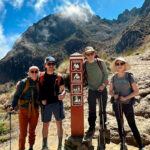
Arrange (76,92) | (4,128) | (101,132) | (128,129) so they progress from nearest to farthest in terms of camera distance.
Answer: (76,92) < (101,132) < (128,129) < (4,128)

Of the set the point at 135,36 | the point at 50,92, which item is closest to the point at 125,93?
the point at 50,92

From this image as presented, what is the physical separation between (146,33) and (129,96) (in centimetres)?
14004

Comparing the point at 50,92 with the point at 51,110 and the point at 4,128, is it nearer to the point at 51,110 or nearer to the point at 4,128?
the point at 51,110

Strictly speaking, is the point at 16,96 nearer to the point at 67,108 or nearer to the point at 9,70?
the point at 67,108

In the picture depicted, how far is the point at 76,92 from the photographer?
17.6ft

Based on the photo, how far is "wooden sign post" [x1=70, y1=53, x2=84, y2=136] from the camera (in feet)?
17.1

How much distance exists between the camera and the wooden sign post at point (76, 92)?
5.23 meters

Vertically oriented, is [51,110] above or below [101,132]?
above

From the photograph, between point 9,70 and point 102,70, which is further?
point 9,70

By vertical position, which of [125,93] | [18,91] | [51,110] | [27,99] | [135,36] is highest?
[135,36]

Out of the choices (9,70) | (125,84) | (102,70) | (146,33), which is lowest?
(125,84)

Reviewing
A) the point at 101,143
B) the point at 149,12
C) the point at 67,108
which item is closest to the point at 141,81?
the point at 67,108

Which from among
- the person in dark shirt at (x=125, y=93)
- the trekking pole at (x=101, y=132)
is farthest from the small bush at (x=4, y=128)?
the person in dark shirt at (x=125, y=93)

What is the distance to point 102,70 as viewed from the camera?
5000 millimetres
